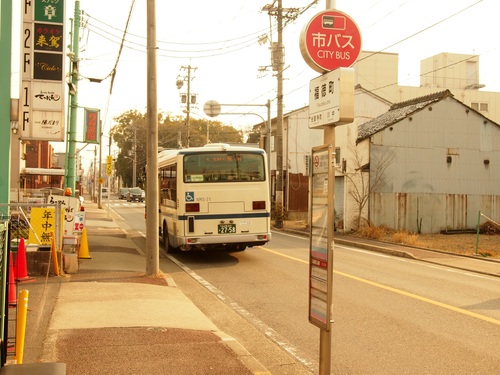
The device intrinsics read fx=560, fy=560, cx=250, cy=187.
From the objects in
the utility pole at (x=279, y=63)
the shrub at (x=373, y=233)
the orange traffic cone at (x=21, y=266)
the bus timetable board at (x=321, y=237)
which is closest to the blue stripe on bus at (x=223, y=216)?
the orange traffic cone at (x=21, y=266)

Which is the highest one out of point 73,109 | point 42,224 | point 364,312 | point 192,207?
point 73,109

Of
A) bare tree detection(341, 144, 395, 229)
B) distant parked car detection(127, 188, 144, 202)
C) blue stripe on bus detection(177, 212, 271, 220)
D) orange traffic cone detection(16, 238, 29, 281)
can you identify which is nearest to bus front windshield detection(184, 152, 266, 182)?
blue stripe on bus detection(177, 212, 271, 220)

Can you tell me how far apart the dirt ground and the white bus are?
7687 millimetres

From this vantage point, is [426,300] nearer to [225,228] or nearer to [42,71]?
[225,228]

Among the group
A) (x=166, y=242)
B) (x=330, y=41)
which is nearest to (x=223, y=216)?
(x=166, y=242)

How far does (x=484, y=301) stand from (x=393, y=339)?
11.8 ft

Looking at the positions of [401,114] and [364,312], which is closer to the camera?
[364,312]

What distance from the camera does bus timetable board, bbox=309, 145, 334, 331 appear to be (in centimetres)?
478

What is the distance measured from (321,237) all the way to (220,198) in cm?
1021

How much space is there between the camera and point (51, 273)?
11.4m

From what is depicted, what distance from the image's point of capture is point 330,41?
5.18 m

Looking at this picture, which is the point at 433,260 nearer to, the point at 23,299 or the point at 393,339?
the point at 393,339

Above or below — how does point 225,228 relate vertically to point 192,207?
below

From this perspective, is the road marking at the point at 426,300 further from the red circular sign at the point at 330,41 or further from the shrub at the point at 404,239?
the shrub at the point at 404,239
